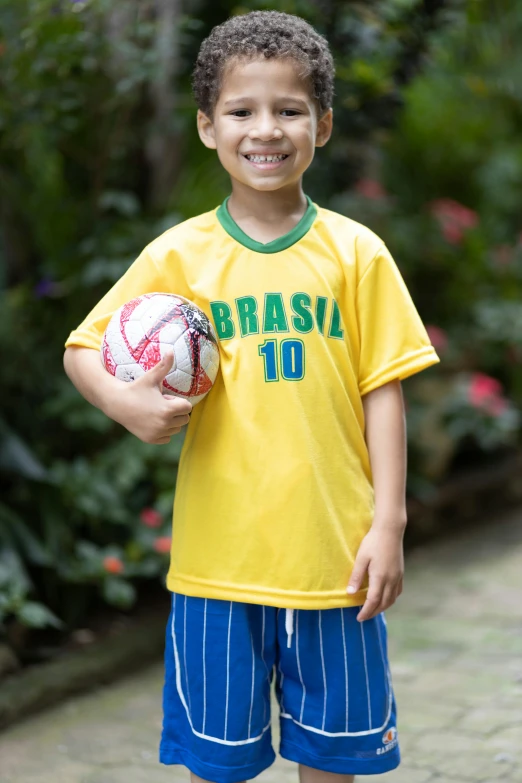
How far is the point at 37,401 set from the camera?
154 inches

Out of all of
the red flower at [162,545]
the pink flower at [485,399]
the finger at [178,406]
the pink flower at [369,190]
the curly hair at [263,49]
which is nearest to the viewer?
the finger at [178,406]

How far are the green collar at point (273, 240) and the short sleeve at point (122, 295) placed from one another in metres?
0.16

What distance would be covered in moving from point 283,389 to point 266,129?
471 mm

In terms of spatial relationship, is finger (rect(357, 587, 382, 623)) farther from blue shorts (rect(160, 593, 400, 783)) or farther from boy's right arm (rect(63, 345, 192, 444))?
boy's right arm (rect(63, 345, 192, 444))

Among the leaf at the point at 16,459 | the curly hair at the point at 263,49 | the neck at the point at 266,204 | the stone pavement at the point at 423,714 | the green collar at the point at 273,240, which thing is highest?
the curly hair at the point at 263,49

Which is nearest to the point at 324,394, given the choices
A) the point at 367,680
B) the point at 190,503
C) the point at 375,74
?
the point at 190,503

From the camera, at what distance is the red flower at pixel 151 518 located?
12.2ft

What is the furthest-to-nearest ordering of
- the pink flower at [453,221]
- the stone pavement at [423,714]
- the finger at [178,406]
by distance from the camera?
the pink flower at [453,221], the stone pavement at [423,714], the finger at [178,406]

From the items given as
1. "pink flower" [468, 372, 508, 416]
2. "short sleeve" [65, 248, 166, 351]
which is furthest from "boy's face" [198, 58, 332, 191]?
"pink flower" [468, 372, 508, 416]

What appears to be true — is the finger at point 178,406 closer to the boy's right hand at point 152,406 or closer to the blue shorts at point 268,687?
the boy's right hand at point 152,406

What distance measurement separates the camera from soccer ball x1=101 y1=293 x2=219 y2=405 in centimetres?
184

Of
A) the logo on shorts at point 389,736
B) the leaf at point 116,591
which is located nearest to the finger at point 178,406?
the logo on shorts at point 389,736

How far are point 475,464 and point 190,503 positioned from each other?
409 cm

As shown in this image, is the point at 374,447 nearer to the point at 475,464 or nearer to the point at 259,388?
the point at 259,388
